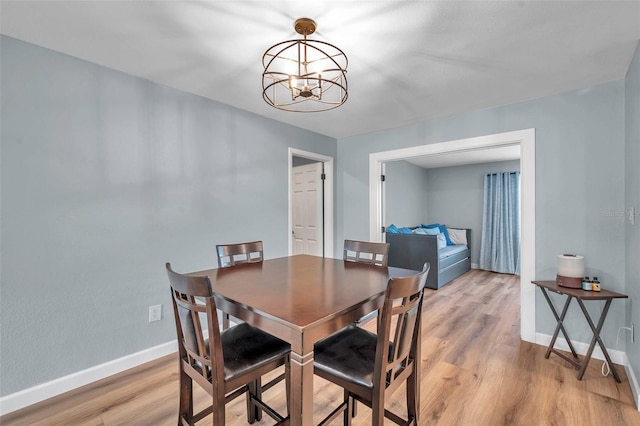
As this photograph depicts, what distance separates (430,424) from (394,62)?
2.31m

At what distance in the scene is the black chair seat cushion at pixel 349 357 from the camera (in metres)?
1.20

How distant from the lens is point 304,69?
1649 millimetres

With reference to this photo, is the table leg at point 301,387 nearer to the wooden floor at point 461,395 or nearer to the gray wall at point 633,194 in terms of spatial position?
the wooden floor at point 461,395

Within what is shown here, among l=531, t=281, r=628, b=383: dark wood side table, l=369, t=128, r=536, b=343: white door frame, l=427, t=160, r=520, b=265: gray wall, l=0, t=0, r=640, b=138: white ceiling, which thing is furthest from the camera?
l=427, t=160, r=520, b=265: gray wall

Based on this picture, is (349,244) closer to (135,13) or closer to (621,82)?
(135,13)

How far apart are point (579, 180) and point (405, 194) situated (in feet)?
12.1

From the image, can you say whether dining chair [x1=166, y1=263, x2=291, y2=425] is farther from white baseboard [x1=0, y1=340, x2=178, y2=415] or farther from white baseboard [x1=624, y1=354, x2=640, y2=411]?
white baseboard [x1=624, y1=354, x2=640, y2=411]

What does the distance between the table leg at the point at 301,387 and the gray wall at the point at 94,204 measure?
1.81 m

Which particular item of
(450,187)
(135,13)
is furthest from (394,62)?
(450,187)

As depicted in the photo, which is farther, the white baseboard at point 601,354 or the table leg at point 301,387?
A: the white baseboard at point 601,354

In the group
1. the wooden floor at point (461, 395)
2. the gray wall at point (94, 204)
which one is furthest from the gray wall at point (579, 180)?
the gray wall at point (94, 204)

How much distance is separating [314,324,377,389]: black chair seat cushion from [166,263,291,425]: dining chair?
7.8 inches

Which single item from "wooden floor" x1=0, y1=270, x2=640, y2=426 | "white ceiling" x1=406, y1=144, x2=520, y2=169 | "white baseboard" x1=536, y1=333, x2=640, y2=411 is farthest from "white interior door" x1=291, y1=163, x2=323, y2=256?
"white baseboard" x1=536, y1=333, x2=640, y2=411

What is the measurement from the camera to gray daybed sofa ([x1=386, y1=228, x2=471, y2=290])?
4.31 meters
